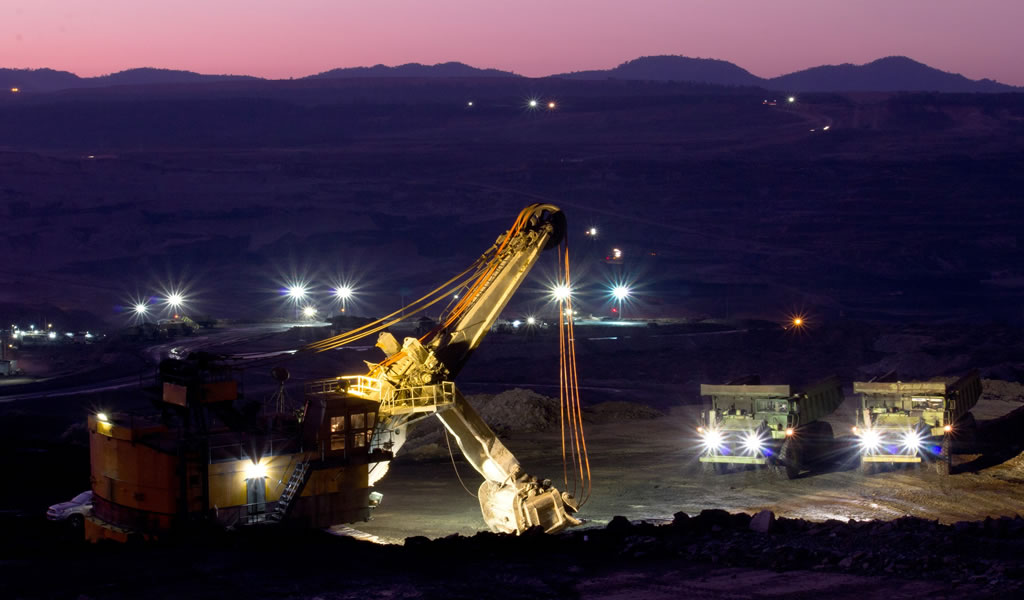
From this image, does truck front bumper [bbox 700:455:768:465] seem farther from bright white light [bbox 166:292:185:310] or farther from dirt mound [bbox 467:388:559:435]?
bright white light [bbox 166:292:185:310]

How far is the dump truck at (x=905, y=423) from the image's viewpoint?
112 feet

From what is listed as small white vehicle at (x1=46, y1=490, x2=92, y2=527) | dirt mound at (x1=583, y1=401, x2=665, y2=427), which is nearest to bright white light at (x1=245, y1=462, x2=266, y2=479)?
small white vehicle at (x1=46, y1=490, x2=92, y2=527)

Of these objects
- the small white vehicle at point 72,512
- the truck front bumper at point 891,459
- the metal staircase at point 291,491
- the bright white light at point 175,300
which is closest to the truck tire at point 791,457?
the truck front bumper at point 891,459

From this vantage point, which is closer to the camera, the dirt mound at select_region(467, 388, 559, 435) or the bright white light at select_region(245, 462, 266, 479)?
the bright white light at select_region(245, 462, 266, 479)

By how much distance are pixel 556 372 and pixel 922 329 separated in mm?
26779

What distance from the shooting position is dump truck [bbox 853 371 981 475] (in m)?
34.0

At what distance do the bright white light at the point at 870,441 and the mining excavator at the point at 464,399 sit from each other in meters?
11.8

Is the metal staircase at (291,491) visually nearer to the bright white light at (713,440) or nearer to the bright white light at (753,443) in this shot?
the bright white light at (713,440)

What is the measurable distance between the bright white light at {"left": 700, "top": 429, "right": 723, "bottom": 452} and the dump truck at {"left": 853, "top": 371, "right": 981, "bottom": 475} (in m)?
4.36

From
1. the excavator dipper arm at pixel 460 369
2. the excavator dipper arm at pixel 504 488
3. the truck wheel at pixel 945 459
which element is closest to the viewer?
the excavator dipper arm at pixel 504 488

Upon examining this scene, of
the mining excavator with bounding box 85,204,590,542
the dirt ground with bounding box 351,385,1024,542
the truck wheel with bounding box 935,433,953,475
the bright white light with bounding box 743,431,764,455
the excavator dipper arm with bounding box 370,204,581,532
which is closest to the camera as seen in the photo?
the mining excavator with bounding box 85,204,590,542

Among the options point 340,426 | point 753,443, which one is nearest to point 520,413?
point 753,443

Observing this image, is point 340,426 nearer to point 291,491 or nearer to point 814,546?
point 291,491

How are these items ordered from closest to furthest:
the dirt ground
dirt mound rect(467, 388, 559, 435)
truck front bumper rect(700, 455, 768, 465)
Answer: the dirt ground, truck front bumper rect(700, 455, 768, 465), dirt mound rect(467, 388, 559, 435)
